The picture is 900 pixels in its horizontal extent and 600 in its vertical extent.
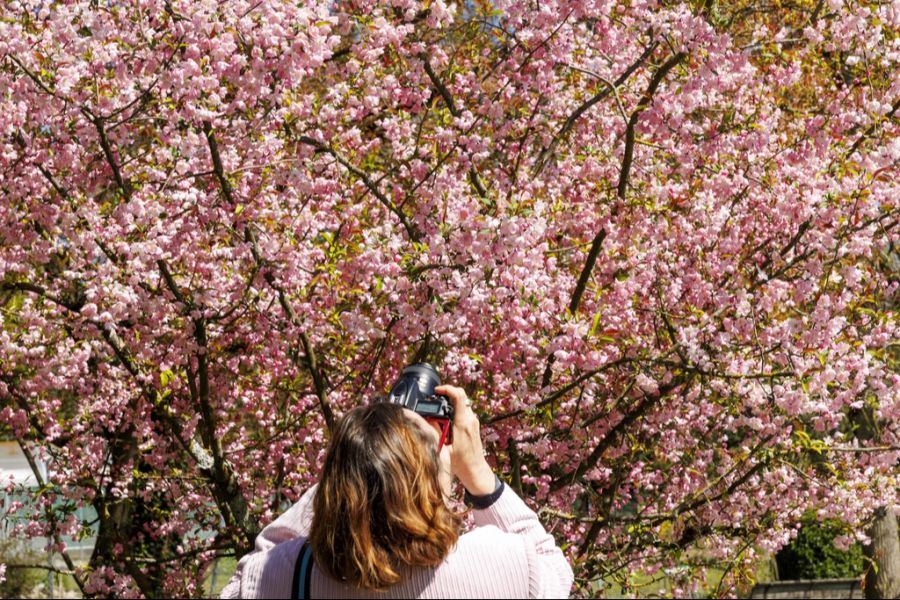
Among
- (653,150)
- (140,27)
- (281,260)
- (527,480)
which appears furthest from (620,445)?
(140,27)

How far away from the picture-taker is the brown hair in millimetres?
1800

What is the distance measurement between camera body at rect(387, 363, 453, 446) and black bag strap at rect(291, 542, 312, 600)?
0.37m

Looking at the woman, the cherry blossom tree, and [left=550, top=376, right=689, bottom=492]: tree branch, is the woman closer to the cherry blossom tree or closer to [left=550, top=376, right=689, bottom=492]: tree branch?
the cherry blossom tree

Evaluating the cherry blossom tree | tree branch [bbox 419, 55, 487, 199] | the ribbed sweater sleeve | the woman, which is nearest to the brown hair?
the woman

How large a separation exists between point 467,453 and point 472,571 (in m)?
0.32

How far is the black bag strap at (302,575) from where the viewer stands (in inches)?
73.0

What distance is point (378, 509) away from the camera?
6.00ft

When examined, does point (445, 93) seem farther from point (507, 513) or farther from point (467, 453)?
point (507, 513)

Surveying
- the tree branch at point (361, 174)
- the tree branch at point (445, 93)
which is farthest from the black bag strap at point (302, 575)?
the tree branch at point (445, 93)

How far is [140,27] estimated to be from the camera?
418 cm

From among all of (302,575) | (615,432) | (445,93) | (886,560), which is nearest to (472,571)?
(302,575)

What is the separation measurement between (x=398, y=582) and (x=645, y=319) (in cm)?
395

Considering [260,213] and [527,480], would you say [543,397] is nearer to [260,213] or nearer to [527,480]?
[527,480]

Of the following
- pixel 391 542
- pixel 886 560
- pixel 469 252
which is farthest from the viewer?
pixel 886 560
